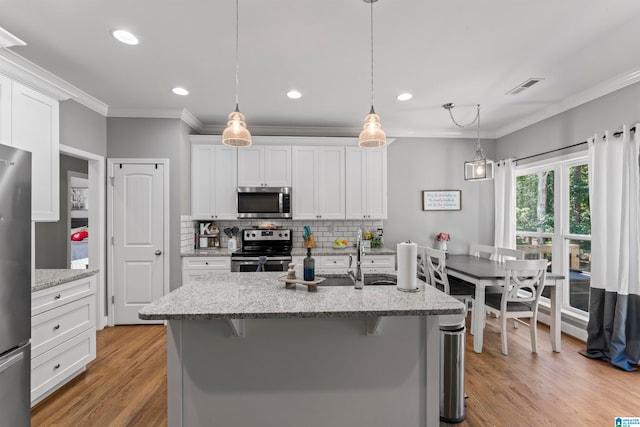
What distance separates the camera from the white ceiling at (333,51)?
1.99 metres

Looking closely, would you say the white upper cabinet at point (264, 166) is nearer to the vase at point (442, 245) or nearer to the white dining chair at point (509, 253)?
the vase at point (442, 245)

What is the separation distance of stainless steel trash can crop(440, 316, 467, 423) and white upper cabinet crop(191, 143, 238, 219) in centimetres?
298

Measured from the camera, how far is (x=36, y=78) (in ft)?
7.36

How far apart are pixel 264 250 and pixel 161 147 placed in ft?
5.92

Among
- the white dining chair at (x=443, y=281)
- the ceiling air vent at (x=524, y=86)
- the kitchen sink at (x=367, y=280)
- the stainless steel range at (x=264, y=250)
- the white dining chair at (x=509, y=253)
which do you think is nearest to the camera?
the kitchen sink at (x=367, y=280)

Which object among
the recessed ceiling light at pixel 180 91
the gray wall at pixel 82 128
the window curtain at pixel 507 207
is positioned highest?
the recessed ceiling light at pixel 180 91

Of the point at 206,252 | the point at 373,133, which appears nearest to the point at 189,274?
the point at 206,252

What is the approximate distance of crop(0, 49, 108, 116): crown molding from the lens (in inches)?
81.9

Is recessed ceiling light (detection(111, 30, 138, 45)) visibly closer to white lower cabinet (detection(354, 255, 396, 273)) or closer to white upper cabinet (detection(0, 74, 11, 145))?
white upper cabinet (detection(0, 74, 11, 145))

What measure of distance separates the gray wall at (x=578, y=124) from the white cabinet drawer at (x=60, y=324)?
5058 millimetres

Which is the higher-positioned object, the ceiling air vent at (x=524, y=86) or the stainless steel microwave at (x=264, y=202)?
the ceiling air vent at (x=524, y=86)

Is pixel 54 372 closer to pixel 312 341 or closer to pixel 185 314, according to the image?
pixel 185 314

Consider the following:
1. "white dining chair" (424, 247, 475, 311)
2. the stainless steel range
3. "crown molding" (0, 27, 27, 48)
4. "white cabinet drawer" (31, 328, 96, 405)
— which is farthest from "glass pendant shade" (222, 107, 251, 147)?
"white dining chair" (424, 247, 475, 311)

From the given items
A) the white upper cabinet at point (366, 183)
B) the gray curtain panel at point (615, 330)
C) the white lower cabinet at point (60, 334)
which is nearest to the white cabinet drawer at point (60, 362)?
the white lower cabinet at point (60, 334)
